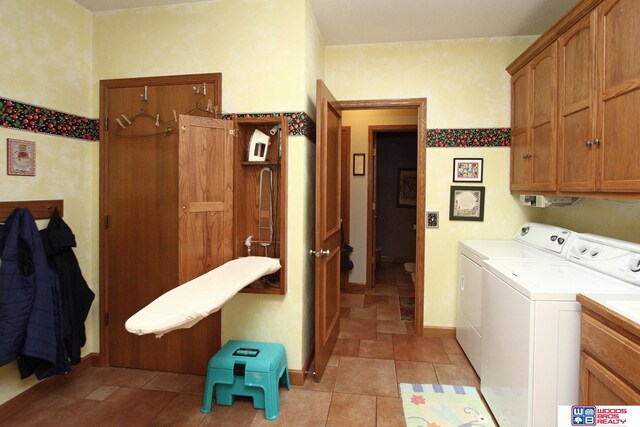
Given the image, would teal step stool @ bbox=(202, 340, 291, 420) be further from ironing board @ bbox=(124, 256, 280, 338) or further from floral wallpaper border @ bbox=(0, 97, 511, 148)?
floral wallpaper border @ bbox=(0, 97, 511, 148)

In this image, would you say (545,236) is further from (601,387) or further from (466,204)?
(601,387)

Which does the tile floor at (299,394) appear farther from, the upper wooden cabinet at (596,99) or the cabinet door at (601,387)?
the upper wooden cabinet at (596,99)

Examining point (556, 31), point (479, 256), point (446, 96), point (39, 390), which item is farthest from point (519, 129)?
point (39, 390)

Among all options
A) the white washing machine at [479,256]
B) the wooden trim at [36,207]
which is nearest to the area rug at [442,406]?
the white washing machine at [479,256]

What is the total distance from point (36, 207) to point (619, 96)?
332 centimetres

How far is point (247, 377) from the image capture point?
210 centimetres

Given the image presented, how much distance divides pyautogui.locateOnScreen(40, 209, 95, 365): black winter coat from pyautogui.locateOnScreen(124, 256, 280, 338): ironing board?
1070mm

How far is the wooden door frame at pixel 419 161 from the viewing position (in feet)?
10.3

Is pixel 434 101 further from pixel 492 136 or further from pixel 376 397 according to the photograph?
pixel 376 397

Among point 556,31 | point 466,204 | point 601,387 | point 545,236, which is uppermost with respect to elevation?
point 556,31

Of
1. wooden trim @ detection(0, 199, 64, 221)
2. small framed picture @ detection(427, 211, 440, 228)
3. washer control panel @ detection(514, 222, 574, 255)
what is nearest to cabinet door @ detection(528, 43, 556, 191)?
washer control panel @ detection(514, 222, 574, 255)

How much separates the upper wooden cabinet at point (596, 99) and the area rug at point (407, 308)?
1937mm

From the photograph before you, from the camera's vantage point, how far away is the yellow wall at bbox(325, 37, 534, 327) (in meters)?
3.06

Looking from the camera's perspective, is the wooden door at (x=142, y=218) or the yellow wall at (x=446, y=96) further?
the yellow wall at (x=446, y=96)
